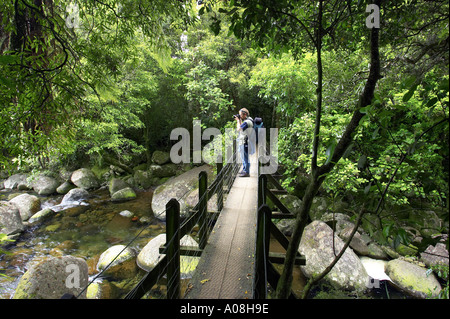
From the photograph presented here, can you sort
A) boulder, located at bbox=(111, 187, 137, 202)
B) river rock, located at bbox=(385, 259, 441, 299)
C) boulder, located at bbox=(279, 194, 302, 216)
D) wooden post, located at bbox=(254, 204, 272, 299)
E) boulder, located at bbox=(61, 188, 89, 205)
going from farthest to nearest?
boulder, located at bbox=(111, 187, 137, 202) < boulder, located at bbox=(61, 188, 89, 205) < boulder, located at bbox=(279, 194, 302, 216) < river rock, located at bbox=(385, 259, 441, 299) < wooden post, located at bbox=(254, 204, 272, 299)

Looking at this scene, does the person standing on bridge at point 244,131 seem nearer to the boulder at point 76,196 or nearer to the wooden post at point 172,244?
the wooden post at point 172,244

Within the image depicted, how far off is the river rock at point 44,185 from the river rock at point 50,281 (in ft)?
28.1

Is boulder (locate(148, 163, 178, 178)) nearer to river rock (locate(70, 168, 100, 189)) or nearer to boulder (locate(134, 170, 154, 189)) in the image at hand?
boulder (locate(134, 170, 154, 189))

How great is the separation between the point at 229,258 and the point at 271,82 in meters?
5.72

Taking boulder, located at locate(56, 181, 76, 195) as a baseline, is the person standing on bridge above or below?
above

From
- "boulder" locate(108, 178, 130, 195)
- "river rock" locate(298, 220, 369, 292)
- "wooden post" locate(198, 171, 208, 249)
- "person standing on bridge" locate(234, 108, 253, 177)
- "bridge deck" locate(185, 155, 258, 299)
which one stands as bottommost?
"river rock" locate(298, 220, 369, 292)

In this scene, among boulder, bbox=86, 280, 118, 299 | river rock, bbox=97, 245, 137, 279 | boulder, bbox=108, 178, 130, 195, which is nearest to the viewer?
boulder, bbox=86, 280, 118, 299

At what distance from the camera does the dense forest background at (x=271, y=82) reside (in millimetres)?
1523

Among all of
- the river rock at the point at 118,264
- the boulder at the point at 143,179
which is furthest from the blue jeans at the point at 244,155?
the boulder at the point at 143,179

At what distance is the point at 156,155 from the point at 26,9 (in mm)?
10422

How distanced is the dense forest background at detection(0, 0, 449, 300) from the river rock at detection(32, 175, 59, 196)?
3.40 feet

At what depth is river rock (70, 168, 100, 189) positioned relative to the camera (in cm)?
1150

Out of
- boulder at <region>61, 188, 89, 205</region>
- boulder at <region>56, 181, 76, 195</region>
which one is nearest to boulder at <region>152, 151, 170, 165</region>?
boulder at <region>61, 188, 89, 205</region>
